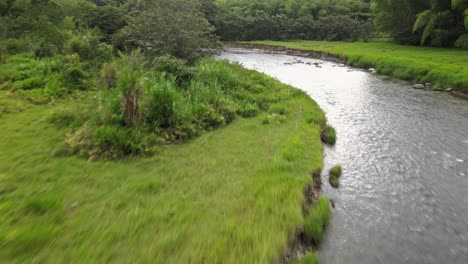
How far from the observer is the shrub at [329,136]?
11.5 metres

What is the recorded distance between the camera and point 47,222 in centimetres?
474

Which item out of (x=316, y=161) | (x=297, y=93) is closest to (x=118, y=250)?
(x=316, y=161)

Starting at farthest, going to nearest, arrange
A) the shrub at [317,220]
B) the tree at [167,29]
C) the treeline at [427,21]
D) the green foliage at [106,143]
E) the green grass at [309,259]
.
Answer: the treeline at [427,21], the tree at [167,29], the green foliage at [106,143], the shrub at [317,220], the green grass at [309,259]

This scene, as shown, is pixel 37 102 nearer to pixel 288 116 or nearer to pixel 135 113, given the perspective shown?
pixel 135 113

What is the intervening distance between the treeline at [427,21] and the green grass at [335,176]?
115 ft

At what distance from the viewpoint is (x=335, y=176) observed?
870 cm

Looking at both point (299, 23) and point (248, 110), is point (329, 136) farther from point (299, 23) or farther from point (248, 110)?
point (299, 23)

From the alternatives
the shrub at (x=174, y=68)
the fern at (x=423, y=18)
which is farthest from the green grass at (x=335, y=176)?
the fern at (x=423, y=18)

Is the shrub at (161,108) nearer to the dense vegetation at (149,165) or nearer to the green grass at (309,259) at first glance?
the dense vegetation at (149,165)

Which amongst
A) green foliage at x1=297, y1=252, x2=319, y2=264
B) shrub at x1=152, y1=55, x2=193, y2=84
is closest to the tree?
shrub at x1=152, y1=55, x2=193, y2=84

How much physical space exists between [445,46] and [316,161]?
44275 millimetres

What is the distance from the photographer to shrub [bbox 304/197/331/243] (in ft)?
19.3

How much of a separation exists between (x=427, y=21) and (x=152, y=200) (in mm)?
49780

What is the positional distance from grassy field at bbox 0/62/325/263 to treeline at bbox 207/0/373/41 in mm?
69430
